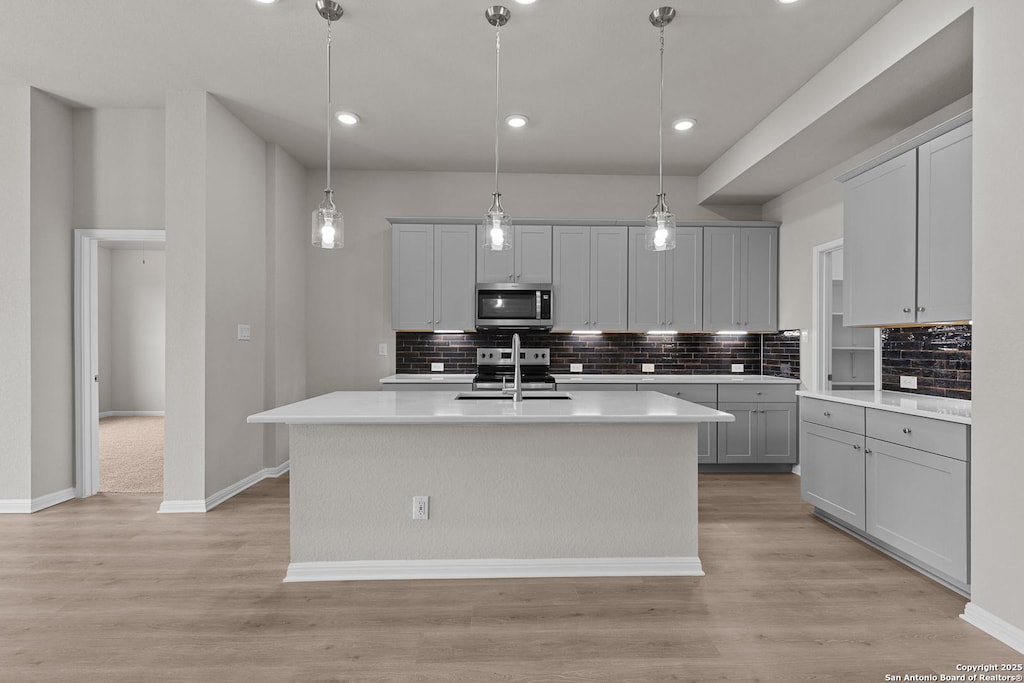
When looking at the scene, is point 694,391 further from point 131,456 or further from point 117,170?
point 131,456

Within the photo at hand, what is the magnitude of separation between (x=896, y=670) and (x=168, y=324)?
14.2 ft

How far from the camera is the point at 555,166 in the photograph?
205 inches

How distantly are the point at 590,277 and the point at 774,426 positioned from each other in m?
2.14

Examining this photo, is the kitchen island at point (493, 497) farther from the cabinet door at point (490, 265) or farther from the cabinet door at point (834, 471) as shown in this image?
the cabinet door at point (490, 265)

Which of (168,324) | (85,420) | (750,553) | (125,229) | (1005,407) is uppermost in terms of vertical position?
(125,229)

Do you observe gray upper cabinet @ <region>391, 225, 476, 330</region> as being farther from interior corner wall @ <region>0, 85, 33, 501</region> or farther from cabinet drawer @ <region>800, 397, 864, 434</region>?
cabinet drawer @ <region>800, 397, 864, 434</region>

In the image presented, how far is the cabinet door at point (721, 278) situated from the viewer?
5230 mm

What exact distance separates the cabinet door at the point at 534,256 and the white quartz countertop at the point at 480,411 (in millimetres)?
2200

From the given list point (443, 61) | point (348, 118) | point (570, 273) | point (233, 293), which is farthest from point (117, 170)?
point (570, 273)

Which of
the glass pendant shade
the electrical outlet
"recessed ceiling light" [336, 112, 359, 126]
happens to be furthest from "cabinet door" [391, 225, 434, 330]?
the electrical outlet

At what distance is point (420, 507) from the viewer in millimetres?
2744

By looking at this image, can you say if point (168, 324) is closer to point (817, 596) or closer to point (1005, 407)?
point (817, 596)

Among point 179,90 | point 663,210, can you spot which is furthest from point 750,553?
point 179,90

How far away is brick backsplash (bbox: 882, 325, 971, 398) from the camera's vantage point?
10.3ft
